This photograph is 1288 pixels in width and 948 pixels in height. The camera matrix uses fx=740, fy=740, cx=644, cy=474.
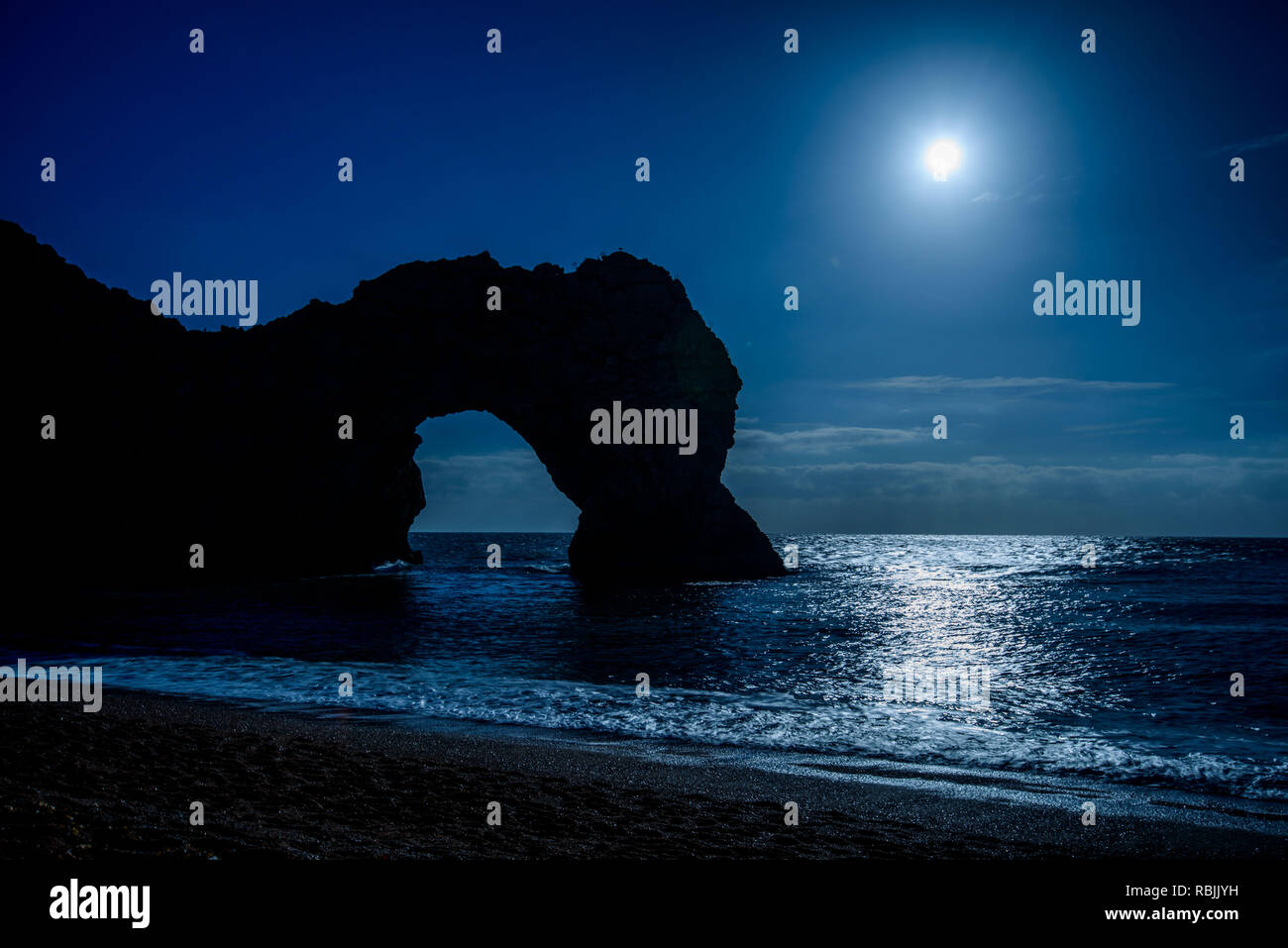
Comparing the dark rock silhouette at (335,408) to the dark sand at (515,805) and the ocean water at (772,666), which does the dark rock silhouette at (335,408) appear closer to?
the ocean water at (772,666)

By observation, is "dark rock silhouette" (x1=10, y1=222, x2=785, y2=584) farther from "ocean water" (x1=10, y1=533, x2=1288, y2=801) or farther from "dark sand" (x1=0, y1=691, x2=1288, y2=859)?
"dark sand" (x1=0, y1=691, x2=1288, y2=859)

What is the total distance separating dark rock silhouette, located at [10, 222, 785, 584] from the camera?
165 feet

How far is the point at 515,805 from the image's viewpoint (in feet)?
24.4

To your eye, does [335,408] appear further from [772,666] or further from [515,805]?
[515,805]

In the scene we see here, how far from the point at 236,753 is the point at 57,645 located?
15.5 metres

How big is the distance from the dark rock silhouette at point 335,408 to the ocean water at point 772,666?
1247 centimetres

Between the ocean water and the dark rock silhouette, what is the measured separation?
40.9 feet

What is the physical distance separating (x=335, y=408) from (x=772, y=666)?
140ft

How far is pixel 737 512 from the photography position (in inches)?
2063

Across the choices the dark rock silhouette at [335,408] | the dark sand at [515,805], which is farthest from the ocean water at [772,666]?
the dark rock silhouette at [335,408]

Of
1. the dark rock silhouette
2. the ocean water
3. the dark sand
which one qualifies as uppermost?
the dark rock silhouette

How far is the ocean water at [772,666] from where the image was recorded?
11406 millimetres

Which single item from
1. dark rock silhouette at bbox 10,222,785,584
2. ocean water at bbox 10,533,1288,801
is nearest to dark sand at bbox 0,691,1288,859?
ocean water at bbox 10,533,1288,801
